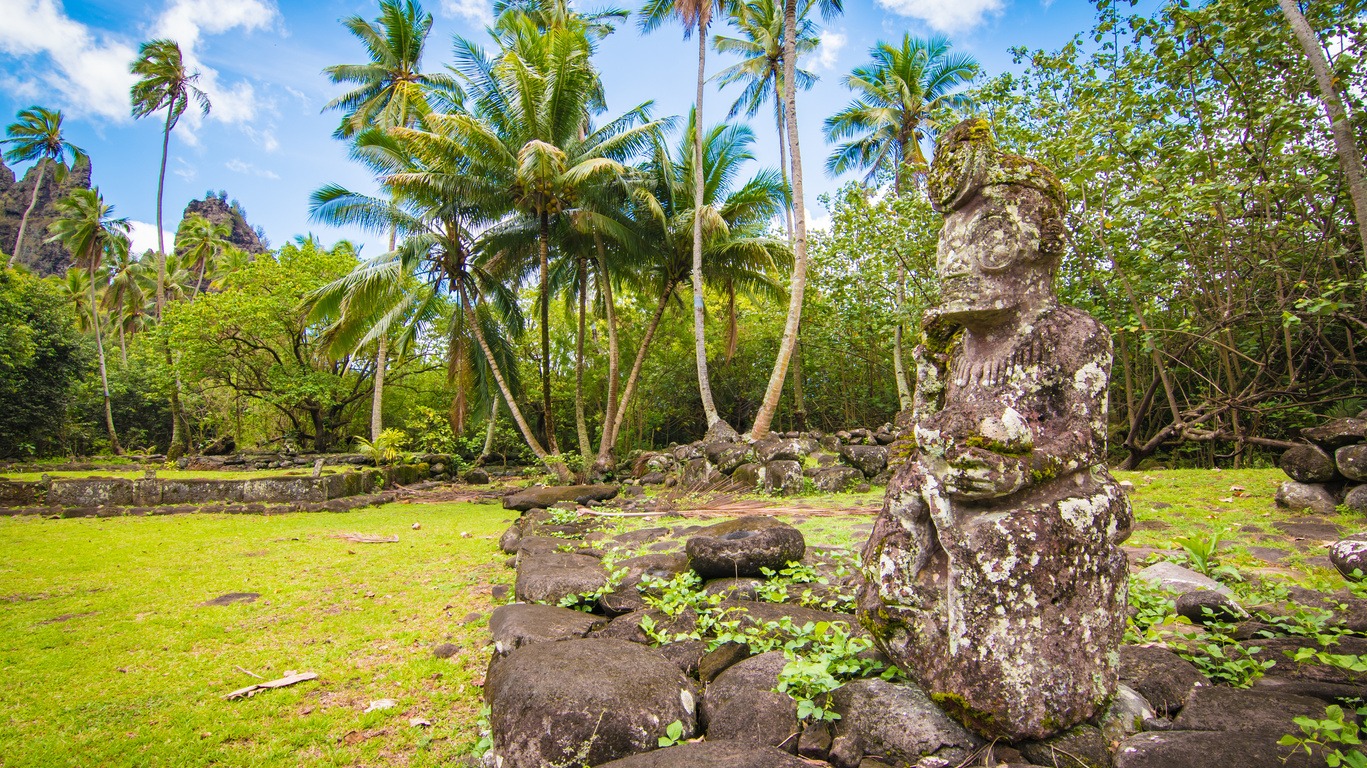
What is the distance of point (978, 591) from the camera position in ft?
7.46

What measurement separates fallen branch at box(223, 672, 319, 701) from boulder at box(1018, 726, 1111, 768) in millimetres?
3776

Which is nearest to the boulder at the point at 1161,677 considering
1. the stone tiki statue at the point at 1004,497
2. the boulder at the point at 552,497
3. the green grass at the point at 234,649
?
the stone tiki statue at the point at 1004,497

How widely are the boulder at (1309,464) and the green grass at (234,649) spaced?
26.4 ft

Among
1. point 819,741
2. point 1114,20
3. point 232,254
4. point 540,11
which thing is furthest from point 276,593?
point 232,254

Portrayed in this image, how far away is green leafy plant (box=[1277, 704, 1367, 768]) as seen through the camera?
1752 mm

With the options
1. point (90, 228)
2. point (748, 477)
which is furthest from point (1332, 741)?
point (90, 228)

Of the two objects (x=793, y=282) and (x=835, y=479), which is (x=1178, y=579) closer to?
(x=835, y=479)

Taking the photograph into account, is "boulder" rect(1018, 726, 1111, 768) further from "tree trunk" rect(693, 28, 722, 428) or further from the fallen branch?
"tree trunk" rect(693, 28, 722, 428)

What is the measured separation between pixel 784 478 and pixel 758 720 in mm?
8232

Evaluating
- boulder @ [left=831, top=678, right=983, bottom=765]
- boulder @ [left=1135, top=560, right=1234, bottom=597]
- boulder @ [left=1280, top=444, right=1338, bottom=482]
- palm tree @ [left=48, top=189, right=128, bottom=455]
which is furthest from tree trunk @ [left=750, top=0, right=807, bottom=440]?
palm tree @ [left=48, top=189, right=128, bottom=455]

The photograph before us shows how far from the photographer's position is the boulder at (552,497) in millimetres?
10583

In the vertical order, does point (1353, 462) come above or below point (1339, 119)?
below

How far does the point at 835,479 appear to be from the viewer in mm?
10820

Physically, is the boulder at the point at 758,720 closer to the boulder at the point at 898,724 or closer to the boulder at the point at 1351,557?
the boulder at the point at 898,724
